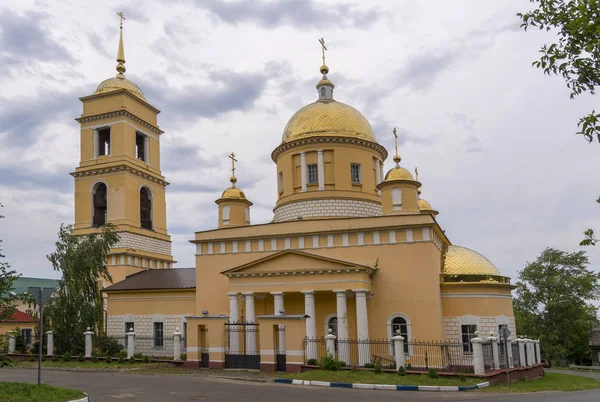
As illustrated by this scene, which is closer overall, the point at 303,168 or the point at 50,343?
the point at 50,343

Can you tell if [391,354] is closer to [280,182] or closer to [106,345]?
[280,182]

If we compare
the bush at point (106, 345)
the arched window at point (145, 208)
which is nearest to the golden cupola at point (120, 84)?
the arched window at point (145, 208)

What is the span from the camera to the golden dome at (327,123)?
3039 centimetres

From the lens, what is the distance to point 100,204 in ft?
118

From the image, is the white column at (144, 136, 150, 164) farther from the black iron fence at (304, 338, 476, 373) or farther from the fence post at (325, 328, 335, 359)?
the fence post at (325, 328, 335, 359)

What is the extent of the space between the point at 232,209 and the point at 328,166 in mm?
5672

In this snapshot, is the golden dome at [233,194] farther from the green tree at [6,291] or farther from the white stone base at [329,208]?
the green tree at [6,291]

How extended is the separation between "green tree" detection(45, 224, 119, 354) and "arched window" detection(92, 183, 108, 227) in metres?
5.80

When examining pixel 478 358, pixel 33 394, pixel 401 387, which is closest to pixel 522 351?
pixel 478 358

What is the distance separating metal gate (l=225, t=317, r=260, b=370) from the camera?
73.4ft

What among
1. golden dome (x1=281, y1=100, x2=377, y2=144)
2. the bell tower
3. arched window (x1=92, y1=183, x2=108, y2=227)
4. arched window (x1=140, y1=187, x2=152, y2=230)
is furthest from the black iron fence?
arched window (x1=92, y1=183, x2=108, y2=227)

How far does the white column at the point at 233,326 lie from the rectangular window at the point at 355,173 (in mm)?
9060

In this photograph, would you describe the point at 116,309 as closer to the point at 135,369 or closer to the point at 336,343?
the point at 135,369

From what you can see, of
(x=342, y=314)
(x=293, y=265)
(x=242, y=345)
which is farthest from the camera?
(x=293, y=265)
